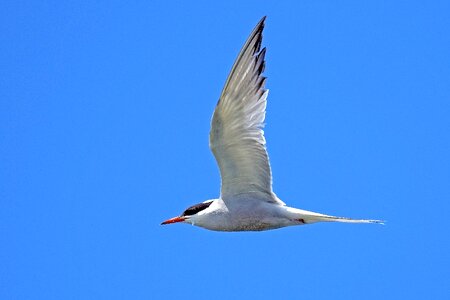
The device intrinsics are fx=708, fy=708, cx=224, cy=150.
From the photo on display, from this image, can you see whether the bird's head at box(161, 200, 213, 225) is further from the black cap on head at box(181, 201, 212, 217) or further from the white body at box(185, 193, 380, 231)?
the white body at box(185, 193, 380, 231)

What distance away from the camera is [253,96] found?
28.1ft

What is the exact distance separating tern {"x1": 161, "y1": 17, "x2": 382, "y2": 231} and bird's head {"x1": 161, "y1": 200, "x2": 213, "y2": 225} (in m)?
0.03

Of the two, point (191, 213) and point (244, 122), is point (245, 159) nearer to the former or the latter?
point (244, 122)

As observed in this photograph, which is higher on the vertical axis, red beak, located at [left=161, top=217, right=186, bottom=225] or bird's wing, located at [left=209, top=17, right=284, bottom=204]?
bird's wing, located at [left=209, top=17, right=284, bottom=204]

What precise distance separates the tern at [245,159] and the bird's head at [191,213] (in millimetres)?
33

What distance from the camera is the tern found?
27.6 feet

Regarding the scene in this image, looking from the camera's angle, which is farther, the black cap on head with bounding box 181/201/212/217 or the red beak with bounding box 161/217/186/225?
the red beak with bounding box 161/217/186/225

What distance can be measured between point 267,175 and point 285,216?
0.57 m

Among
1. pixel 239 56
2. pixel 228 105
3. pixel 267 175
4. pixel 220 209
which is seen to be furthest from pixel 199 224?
pixel 239 56

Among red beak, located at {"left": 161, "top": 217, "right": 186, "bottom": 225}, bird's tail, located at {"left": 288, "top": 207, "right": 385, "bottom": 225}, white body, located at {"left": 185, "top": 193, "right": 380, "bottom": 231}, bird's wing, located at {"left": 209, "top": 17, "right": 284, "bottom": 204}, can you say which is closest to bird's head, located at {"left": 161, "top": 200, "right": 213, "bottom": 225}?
red beak, located at {"left": 161, "top": 217, "right": 186, "bottom": 225}

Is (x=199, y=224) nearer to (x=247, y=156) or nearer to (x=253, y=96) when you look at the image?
(x=247, y=156)

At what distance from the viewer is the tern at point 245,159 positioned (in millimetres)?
8406

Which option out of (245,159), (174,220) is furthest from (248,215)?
(174,220)

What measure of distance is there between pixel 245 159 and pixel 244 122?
0.46 meters
